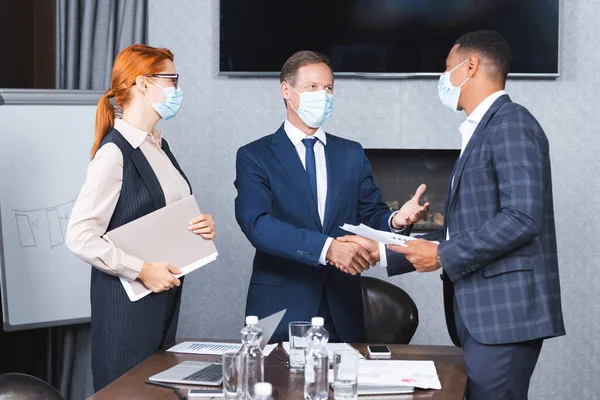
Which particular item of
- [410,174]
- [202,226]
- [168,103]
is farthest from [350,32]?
[202,226]

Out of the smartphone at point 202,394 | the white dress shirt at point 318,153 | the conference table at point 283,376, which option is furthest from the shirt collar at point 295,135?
the smartphone at point 202,394

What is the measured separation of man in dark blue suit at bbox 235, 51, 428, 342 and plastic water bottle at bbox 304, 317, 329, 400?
805mm

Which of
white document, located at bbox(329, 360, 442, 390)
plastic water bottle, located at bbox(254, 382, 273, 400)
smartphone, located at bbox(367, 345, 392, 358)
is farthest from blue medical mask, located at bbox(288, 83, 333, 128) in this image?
plastic water bottle, located at bbox(254, 382, 273, 400)

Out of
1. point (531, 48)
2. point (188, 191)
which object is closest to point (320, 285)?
point (188, 191)

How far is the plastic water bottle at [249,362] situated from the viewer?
1859 mm

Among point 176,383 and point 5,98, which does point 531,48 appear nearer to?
point 5,98

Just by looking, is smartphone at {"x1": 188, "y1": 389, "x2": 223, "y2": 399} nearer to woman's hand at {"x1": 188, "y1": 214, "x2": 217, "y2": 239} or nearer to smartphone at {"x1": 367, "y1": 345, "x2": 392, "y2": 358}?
smartphone at {"x1": 367, "y1": 345, "x2": 392, "y2": 358}

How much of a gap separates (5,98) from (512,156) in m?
2.24

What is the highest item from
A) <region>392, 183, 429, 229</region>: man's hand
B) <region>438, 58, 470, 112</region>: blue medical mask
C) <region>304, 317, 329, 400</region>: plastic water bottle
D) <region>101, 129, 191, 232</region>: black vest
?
<region>438, 58, 470, 112</region>: blue medical mask

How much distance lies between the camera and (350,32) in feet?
13.9

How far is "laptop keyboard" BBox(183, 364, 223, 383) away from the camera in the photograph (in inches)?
82.1

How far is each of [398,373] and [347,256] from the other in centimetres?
63

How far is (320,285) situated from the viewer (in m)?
2.88

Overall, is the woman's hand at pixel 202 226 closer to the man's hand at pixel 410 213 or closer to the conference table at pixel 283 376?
the conference table at pixel 283 376
